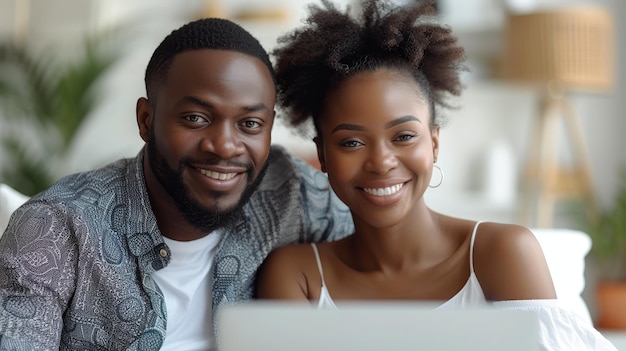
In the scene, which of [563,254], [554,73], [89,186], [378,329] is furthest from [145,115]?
[554,73]

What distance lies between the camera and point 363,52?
60.6 inches

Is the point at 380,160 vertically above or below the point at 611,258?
above

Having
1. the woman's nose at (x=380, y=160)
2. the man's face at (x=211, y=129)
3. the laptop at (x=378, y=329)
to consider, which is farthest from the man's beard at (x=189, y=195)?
the laptop at (x=378, y=329)

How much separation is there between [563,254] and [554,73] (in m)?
1.73

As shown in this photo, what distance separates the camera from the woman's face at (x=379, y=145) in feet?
4.77

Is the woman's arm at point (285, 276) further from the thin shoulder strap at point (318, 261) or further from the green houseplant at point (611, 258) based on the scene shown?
the green houseplant at point (611, 258)

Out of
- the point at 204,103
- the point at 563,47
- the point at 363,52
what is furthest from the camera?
the point at 563,47

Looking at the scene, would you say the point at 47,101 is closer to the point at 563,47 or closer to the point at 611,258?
the point at 563,47

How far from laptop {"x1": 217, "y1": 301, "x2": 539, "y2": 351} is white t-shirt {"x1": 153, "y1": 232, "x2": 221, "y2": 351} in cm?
62

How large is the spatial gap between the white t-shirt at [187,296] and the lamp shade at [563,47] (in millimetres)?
2106

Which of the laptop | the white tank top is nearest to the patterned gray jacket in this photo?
the white tank top

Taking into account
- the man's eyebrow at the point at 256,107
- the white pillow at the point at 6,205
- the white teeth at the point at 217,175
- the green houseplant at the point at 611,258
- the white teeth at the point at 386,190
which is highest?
the man's eyebrow at the point at 256,107

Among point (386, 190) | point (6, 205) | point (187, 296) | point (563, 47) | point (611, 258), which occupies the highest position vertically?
point (563, 47)

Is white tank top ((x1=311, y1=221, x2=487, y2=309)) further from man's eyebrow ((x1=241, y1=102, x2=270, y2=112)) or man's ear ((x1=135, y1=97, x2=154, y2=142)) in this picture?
man's ear ((x1=135, y1=97, x2=154, y2=142))
